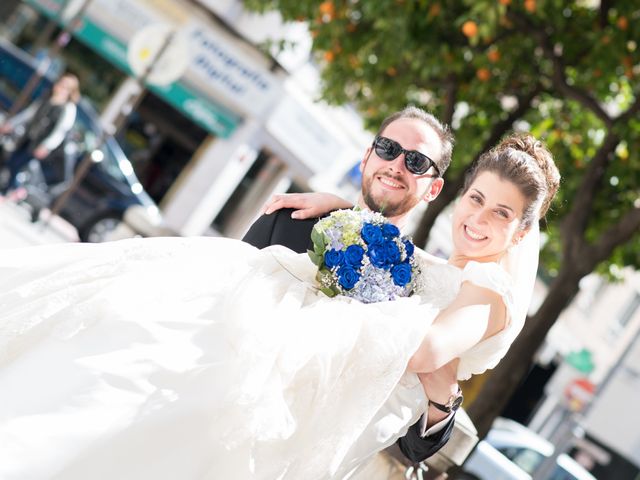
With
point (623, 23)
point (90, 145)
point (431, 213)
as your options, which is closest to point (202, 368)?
point (623, 23)

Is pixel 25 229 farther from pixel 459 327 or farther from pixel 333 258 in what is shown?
pixel 459 327

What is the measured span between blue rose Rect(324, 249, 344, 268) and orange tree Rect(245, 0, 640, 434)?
614 centimetres

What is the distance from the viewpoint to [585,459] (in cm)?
1425

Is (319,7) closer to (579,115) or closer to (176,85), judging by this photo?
(579,115)

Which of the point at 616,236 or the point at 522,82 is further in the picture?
the point at 522,82

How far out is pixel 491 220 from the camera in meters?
3.41

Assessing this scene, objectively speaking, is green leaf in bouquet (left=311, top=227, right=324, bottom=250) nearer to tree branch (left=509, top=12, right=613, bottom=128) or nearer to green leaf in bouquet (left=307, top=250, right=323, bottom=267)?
green leaf in bouquet (left=307, top=250, right=323, bottom=267)

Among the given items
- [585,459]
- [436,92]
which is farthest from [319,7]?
[585,459]

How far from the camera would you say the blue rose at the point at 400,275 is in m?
3.26

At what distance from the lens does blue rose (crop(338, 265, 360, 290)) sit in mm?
3232

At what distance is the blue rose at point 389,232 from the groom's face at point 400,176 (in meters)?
0.38

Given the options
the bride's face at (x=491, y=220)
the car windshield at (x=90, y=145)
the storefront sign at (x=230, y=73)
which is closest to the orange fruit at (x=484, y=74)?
the car windshield at (x=90, y=145)

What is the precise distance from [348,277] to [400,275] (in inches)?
6.6

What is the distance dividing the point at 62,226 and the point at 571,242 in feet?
28.2
